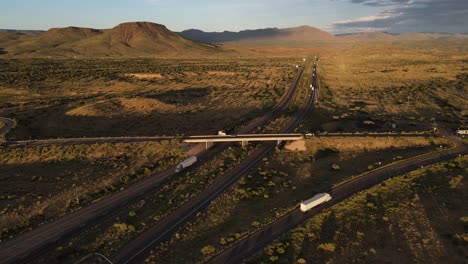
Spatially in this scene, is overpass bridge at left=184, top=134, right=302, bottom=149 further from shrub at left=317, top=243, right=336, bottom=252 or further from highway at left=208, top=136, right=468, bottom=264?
shrub at left=317, top=243, right=336, bottom=252

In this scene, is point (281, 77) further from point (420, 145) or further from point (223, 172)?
point (223, 172)

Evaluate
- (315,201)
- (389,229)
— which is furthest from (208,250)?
(389,229)

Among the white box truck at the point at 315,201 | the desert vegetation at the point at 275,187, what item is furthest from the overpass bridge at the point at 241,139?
the white box truck at the point at 315,201

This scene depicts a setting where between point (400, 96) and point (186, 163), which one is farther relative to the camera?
point (400, 96)

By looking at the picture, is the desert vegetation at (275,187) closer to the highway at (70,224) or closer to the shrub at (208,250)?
the shrub at (208,250)

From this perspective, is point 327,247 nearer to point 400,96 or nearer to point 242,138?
point 242,138

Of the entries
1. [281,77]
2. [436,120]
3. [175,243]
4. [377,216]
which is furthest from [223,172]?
[281,77]
